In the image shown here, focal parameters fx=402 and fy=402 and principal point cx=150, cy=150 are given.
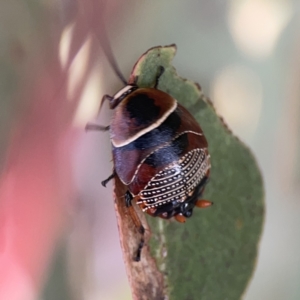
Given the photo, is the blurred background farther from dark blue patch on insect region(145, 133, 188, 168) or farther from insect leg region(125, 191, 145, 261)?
dark blue patch on insect region(145, 133, 188, 168)

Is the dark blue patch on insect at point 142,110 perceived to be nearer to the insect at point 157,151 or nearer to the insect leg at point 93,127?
the insect at point 157,151

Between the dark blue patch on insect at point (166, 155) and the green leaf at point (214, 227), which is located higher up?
the dark blue patch on insect at point (166, 155)

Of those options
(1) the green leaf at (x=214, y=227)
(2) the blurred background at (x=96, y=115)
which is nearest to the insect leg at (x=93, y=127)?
(2) the blurred background at (x=96, y=115)

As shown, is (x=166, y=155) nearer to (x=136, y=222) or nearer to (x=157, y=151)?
(x=157, y=151)

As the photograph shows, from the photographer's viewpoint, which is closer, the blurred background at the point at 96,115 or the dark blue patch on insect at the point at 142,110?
the dark blue patch on insect at the point at 142,110

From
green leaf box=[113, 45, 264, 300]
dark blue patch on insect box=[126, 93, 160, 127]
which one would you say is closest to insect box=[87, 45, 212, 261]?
dark blue patch on insect box=[126, 93, 160, 127]

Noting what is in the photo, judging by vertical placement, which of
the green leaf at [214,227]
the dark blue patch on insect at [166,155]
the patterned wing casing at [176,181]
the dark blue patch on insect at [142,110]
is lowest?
the green leaf at [214,227]

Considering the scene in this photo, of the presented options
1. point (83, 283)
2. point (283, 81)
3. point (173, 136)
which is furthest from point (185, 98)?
point (83, 283)
